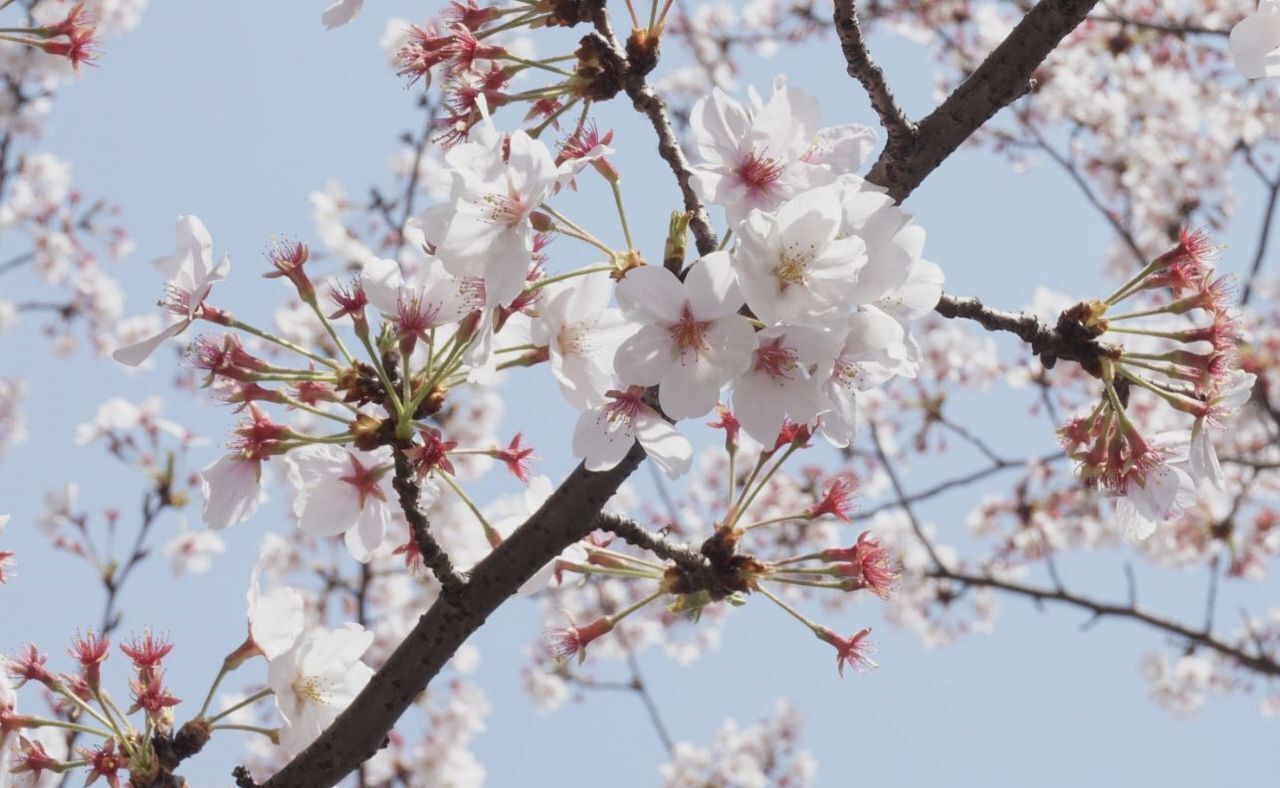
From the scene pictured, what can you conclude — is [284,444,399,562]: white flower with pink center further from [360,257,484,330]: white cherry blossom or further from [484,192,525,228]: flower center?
[484,192,525,228]: flower center

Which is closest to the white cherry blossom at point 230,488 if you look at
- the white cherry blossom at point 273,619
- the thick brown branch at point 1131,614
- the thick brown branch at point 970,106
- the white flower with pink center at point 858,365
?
the white cherry blossom at point 273,619

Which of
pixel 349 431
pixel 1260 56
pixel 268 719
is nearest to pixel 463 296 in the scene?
pixel 349 431

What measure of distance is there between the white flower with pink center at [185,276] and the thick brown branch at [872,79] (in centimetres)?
117

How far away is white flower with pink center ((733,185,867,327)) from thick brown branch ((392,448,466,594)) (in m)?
0.72

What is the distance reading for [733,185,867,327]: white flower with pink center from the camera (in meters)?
1.52

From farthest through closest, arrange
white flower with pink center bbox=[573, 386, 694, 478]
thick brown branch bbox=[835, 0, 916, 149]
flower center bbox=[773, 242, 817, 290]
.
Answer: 1. thick brown branch bbox=[835, 0, 916, 149]
2. white flower with pink center bbox=[573, 386, 694, 478]
3. flower center bbox=[773, 242, 817, 290]

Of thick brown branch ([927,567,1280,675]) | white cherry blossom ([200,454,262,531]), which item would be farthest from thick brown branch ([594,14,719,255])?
thick brown branch ([927,567,1280,675])

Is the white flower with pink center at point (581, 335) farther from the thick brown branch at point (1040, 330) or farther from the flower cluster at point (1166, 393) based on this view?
the flower cluster at point (1166, 393)

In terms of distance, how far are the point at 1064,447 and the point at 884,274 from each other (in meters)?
0.82

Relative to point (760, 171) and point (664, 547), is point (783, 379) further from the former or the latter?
point (664, 547)

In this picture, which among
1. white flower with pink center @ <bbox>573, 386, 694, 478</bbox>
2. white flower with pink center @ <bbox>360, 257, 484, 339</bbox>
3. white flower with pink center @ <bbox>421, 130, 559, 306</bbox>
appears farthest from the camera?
white flower with pink center @ <bbox>360, 257, 484, 339</bbox>

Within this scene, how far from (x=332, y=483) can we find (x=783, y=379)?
0.95 metres

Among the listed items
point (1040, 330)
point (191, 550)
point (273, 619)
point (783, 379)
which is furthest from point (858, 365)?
point (191, 550)

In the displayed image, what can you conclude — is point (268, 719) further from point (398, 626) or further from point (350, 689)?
point (350, 689)
